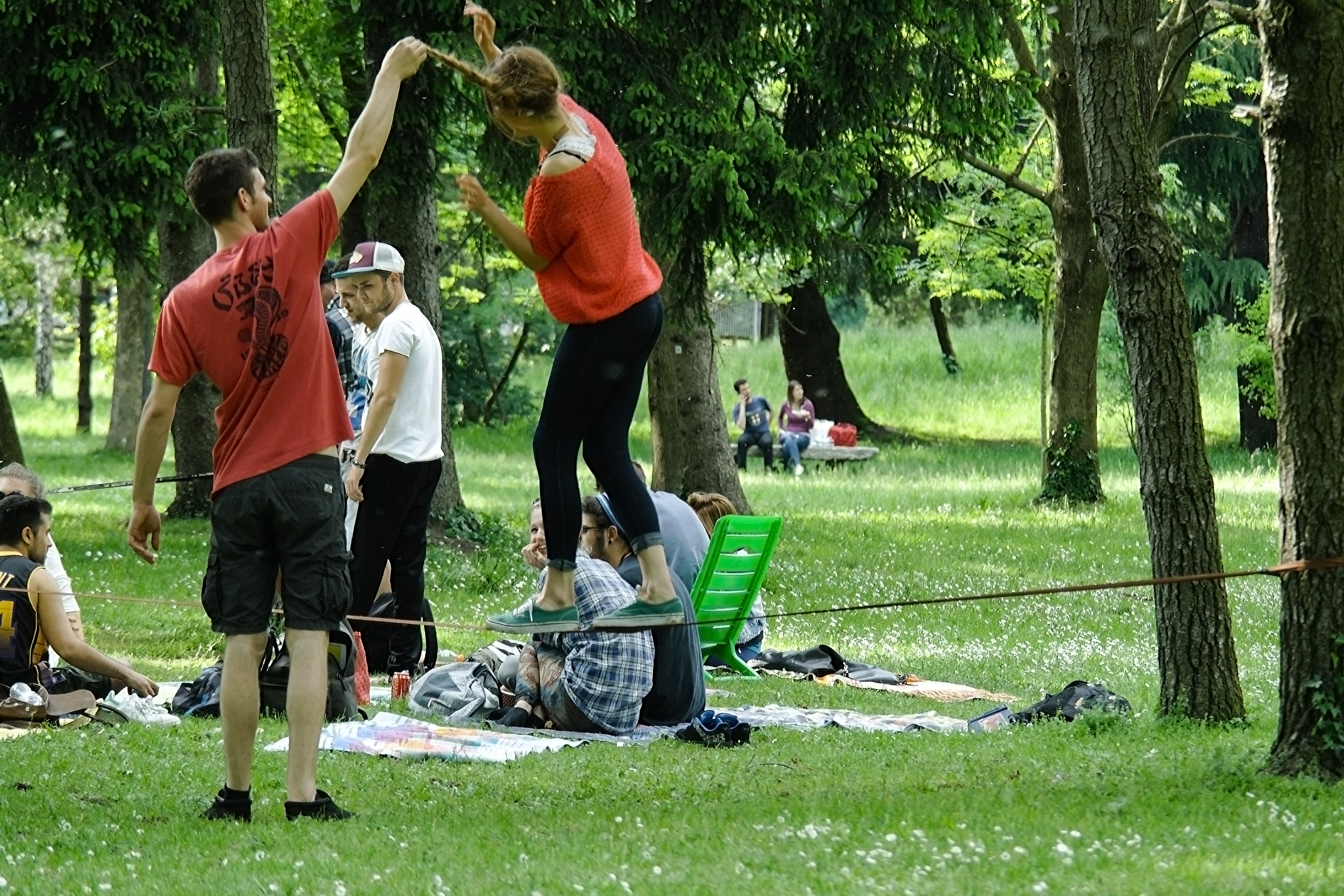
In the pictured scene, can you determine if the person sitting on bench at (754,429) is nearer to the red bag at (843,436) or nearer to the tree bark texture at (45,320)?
the red bag at (843,436)

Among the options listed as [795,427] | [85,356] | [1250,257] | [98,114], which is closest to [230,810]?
[98,114]

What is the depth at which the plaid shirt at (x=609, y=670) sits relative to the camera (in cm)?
776

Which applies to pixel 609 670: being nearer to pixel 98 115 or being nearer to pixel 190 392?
pixel 98 115

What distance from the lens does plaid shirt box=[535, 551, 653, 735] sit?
7.76 metres

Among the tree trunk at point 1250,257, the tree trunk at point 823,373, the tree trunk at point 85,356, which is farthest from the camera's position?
the tree trunk at point 823,373

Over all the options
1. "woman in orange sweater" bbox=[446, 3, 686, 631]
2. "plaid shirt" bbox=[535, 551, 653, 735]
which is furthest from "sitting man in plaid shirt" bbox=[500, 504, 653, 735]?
"woman in orange sweater" bbox=[446, 3, 686, 631]

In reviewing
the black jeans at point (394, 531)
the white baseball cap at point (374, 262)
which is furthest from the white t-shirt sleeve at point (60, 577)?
the white baseball cap at point (374, 262)

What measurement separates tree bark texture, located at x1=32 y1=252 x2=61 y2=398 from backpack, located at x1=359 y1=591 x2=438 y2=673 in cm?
3692

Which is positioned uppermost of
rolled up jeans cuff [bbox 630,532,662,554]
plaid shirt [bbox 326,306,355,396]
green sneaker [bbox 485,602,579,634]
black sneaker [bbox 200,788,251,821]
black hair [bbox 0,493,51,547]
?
plaid shirt [bbox 326,306,355,396]

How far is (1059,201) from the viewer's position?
21.7m

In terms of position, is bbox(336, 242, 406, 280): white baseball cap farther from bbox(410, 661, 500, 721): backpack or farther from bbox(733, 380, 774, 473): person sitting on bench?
bbox(733, 380, 774, 473): person sitting on bench

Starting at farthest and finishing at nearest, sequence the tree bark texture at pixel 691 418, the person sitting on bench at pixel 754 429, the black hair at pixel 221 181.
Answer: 1. the person sitting on bench at pixel 754 429
2. the tree bark texture at pixel 691 418
3. the black hair at pixel 221 181

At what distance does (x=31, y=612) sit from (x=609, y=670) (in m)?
2.78

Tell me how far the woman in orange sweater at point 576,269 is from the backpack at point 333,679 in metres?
1.80
